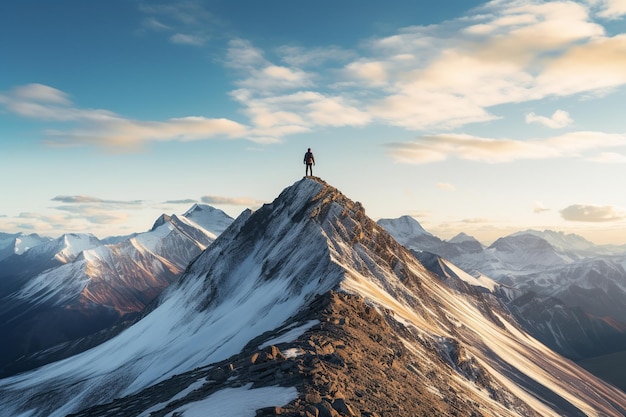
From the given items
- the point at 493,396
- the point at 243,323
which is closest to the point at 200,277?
the point at 243,323

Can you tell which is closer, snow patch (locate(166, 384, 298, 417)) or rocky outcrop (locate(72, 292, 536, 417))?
snow patch (locate(166, 384, 298, 417))

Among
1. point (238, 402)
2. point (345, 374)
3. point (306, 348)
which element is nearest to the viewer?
point (238, 402)

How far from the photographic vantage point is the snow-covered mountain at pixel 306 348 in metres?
30.4

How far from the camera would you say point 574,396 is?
94875 mm

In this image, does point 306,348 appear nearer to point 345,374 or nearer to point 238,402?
point 345,374

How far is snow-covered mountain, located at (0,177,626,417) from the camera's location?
30.4m

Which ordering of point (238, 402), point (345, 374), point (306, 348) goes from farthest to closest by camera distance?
point (306, 348)
point (345, 374)
point (238, 402)

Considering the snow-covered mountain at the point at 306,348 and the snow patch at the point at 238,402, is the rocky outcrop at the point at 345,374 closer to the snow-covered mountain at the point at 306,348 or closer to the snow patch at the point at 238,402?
the snow-covered mountain at the point at 306,348

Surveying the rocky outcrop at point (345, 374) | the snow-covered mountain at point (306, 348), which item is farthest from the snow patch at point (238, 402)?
the rocky outcrop at point (345, 374)

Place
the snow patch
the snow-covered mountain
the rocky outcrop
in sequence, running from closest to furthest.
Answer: the snow patch → the rocky outcrop → the snow-covered mountain

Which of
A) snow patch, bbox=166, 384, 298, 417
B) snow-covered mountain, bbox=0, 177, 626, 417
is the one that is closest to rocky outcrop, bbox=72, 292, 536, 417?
snow-covered mountain, bbox=0, 177, 626, 417

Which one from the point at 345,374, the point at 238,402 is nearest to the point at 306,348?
the point at 345,374

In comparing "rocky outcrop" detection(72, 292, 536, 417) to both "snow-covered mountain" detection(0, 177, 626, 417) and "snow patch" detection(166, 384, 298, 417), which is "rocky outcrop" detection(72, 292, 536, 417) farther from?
"snow patch" detection(166, 384, 298, 417)

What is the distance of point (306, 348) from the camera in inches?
1410
